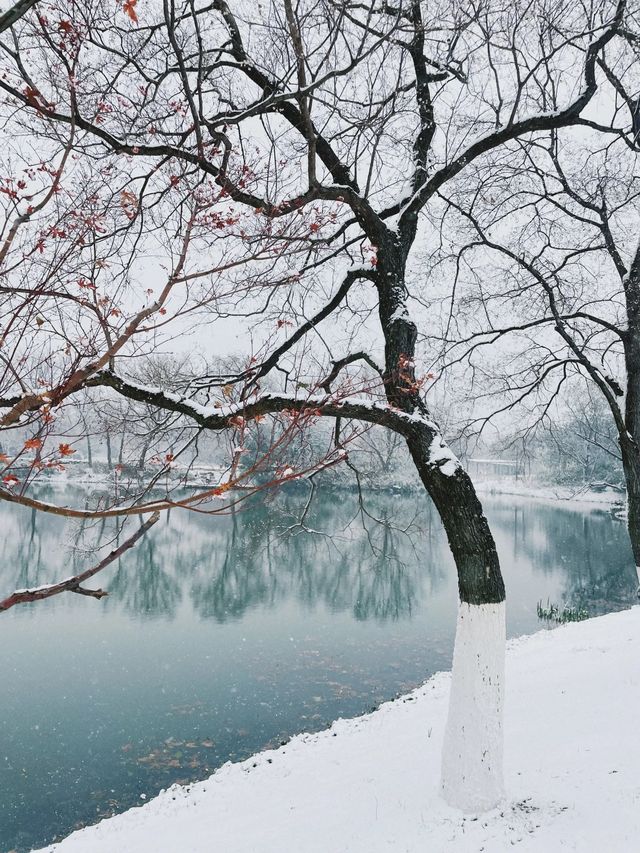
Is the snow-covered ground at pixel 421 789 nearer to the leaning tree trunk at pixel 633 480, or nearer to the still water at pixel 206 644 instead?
the still water at pixel 206 644

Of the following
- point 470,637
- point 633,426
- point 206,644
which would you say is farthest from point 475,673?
point 206,644

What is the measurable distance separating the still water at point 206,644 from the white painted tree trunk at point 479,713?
3.72 feet

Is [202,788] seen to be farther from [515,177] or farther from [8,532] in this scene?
[8,532]

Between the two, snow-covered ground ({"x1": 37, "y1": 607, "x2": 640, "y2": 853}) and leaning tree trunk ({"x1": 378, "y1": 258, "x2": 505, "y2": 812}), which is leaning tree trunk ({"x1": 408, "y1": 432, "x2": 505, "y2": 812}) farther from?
snow-covered ground ({"x1": 37, "y1": 607, "x2": 640, "y2": 853})

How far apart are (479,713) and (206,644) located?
885cm

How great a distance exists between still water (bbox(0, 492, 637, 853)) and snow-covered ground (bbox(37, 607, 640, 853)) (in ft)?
3.76

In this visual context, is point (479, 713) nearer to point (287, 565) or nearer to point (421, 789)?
point (421, 789)

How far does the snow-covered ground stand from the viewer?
3.90 m

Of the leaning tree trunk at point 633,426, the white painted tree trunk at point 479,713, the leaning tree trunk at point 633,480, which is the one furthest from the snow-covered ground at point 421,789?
the leaning tree trunk at point 633,426

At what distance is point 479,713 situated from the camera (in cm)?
409

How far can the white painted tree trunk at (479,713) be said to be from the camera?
4105 millimetres

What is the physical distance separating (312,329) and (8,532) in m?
19.6

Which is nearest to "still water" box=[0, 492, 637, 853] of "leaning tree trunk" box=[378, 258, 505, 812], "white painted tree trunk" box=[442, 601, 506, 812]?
"leaning tree trunk" box=[378, 258, 505, 812]

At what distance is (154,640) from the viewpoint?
39.2 feet
